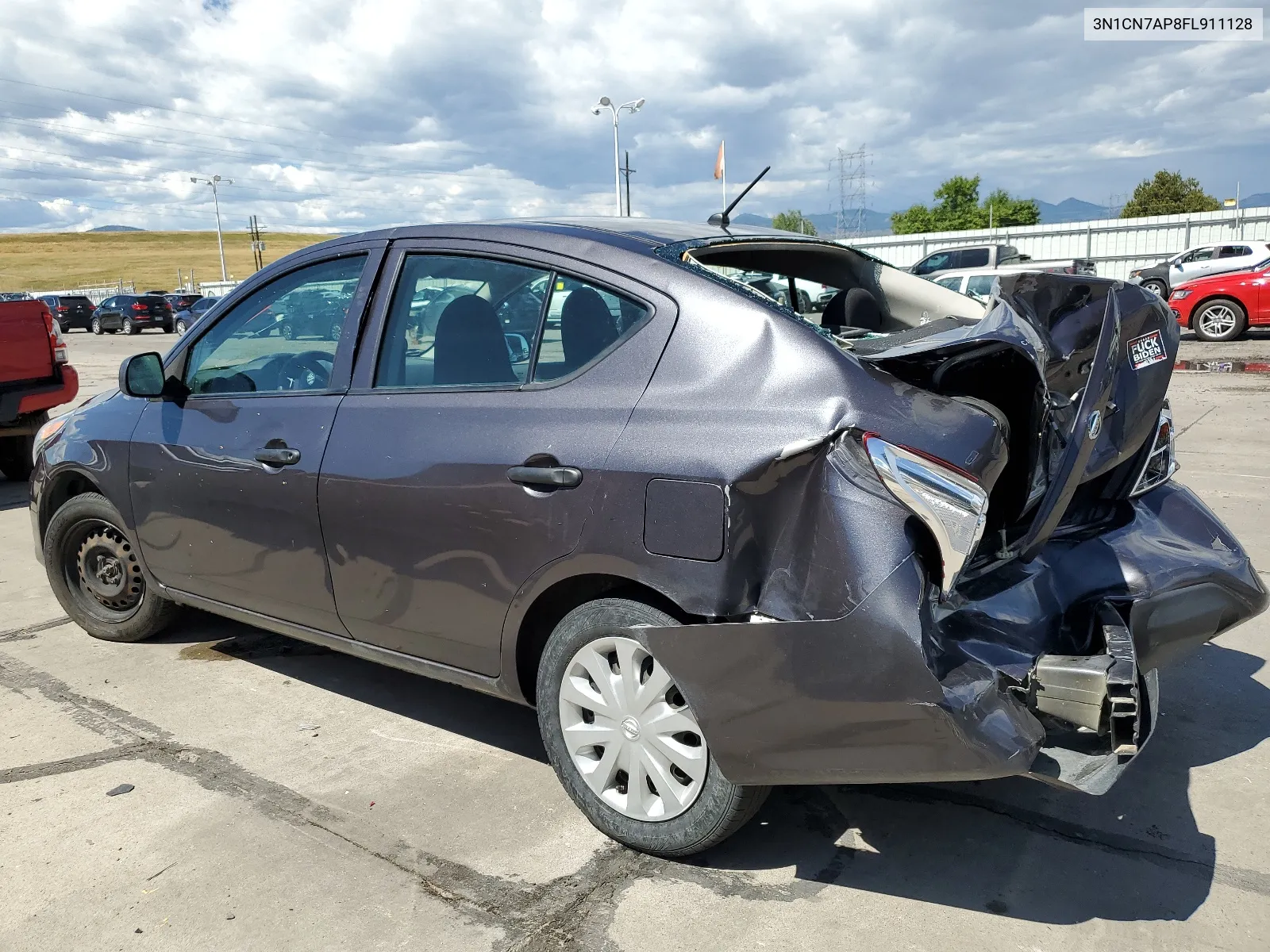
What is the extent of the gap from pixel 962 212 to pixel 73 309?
83.6 meters

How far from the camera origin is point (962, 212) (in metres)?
100

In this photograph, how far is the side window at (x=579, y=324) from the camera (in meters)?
2.78

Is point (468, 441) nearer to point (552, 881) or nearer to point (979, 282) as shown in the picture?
point (552, 881)

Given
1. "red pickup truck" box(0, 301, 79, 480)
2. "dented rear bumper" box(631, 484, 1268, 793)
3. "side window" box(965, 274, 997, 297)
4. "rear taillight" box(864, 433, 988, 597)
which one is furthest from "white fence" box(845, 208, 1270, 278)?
"rear taillight" box(864, 433, 988, 597)

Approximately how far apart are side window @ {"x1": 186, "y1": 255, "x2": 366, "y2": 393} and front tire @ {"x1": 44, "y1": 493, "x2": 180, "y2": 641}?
91cm

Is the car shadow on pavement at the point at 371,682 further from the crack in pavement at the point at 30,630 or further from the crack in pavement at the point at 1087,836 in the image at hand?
the crack in pavement at the point at 1087,836

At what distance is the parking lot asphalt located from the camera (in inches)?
98.0

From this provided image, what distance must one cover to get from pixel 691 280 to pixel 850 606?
0.97 metres

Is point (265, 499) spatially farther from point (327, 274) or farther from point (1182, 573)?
point (1182, 573)

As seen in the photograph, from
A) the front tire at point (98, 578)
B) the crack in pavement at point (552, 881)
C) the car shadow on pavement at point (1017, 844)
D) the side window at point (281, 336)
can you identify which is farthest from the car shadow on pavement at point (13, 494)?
the car shadow on pavement at point (1017, 844)

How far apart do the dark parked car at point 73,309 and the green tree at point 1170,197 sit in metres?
66.1

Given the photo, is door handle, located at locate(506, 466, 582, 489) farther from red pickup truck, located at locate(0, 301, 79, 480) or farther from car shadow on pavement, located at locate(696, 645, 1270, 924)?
red pickup truck, located at locate(0, 301, 79, 480)

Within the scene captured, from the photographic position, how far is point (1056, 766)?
2.32 meters

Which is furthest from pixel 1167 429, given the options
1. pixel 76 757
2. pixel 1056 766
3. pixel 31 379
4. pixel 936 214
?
pixel 936 214
